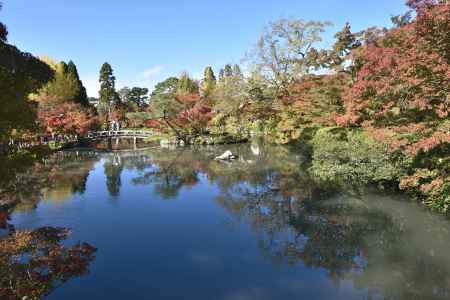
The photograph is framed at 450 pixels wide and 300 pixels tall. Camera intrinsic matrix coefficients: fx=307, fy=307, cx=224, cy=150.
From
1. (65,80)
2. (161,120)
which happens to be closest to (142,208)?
(161,120)

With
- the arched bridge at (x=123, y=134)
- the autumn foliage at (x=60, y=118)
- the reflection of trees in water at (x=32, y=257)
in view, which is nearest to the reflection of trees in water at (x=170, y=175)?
the reflection of trees in water at (x=32, y=257)

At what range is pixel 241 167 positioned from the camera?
18062 mm

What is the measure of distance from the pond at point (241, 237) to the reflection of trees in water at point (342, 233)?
0.09 ft

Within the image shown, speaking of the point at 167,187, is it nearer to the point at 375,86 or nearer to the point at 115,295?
the point at 115,295

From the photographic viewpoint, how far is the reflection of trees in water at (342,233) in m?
6.05

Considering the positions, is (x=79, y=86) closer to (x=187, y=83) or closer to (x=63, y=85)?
(x=63, y=85)

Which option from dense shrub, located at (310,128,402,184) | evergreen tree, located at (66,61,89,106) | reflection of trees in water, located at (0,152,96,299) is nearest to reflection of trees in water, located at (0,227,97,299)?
reflection of trees in water, located at (0,152,96,299)

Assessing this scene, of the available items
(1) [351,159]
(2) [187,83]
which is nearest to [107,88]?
(2) [187,83]

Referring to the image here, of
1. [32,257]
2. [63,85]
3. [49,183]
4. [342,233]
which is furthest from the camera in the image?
[63,85]

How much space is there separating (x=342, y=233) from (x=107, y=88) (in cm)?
4490

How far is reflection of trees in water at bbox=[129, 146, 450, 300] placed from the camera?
605cm

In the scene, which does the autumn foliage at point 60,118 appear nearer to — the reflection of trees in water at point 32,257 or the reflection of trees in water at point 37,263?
the reflection of trees in water at point 32,257

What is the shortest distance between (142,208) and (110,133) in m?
27.6

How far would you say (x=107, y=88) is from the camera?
46281 millimetres
